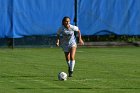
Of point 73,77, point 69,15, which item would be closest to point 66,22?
point 73,77

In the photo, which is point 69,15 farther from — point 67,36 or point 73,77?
point 73,77

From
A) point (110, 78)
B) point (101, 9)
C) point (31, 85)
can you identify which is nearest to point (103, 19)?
point (101, 9)

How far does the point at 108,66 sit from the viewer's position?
20188 mm

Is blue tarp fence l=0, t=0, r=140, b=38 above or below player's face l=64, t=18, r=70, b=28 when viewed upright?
below

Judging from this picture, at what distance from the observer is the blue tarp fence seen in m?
30.9

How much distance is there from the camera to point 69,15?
1252 inches

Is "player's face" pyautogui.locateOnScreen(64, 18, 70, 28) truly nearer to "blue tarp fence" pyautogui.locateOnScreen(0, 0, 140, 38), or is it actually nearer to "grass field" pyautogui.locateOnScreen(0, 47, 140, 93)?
"grass field" pyautogui.locateOnScreen(0, 47, 140, 93)

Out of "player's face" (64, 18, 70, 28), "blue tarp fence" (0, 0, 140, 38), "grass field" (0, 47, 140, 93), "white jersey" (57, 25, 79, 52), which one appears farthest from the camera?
"blue tarp fence" (0, 0, 140, 38)

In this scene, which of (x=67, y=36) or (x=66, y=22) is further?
(x=67, y=36)

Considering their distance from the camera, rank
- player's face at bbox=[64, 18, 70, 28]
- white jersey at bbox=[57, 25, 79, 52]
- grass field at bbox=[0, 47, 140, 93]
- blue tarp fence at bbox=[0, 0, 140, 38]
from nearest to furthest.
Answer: grass field at bbox=[0, 47, 140, 93]
player's face at bbox=[64, 18, 70, 28]
white jersey at bbox=[57, 25, 79, 52]
blue tarp fence at bbox=[0, 0, 140, 38]

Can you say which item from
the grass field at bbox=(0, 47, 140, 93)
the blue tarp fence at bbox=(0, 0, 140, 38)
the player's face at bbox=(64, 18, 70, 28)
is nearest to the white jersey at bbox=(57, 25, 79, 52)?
the player's face at bbox=(64, 18, 70, 28)

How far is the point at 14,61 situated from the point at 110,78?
24.1 ft

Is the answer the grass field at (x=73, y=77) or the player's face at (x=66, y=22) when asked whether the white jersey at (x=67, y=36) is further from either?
the grass field at (x=73, y=77)

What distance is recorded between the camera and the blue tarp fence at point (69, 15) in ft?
101
